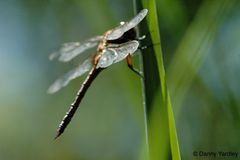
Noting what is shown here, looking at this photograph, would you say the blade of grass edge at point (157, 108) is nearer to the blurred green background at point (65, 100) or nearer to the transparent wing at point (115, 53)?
the transparent wing at point (115, 53)

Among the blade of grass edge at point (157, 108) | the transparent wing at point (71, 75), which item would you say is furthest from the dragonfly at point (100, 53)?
the blade of grass edge at point (157, 108)

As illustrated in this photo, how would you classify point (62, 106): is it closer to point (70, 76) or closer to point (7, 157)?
point (7, 157)

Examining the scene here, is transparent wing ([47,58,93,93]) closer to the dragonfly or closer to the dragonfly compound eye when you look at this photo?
the dragonfly

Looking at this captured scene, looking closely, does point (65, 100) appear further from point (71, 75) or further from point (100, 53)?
point (100, 53)

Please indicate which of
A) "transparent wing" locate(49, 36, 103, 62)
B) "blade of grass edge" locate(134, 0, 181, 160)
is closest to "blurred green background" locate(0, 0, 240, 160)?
"transparent wing" locate(49, 36, 103, 62)

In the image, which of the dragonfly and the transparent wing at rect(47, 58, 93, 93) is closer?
the dragonfly

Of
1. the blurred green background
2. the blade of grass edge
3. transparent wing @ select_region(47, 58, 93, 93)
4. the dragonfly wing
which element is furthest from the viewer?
the blurred green background
